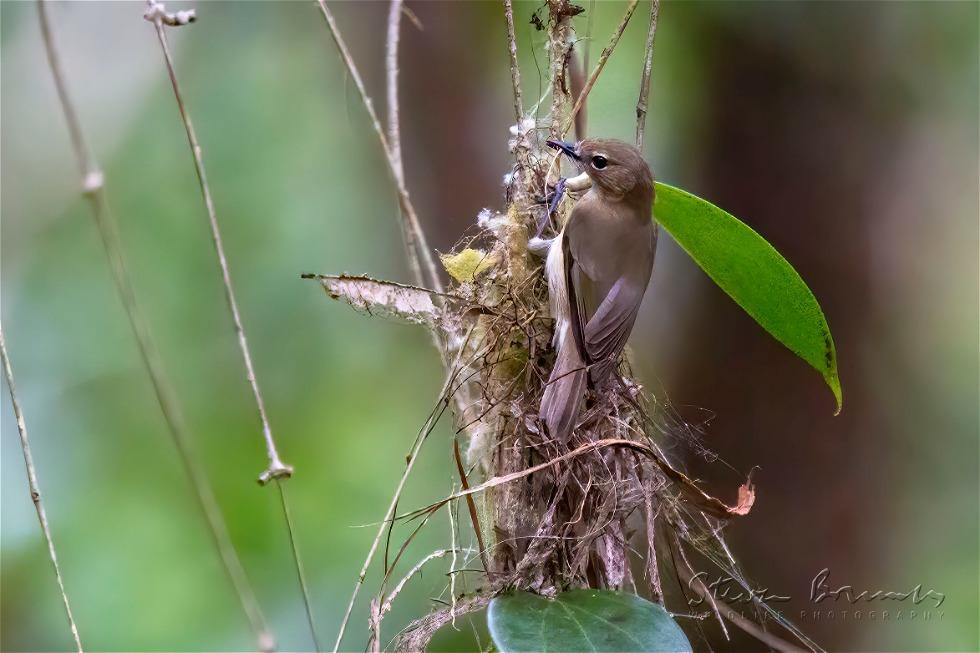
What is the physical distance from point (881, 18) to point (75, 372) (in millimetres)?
3497

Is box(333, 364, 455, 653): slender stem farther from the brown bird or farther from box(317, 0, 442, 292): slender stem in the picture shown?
box(317, 0, 442, 292): slender stem

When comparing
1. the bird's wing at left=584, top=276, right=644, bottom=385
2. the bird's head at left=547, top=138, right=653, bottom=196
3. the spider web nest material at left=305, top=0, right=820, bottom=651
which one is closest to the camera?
the spider web nest material at left=305, top=0, right=820, bottom=651

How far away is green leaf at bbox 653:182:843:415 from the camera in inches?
57.7

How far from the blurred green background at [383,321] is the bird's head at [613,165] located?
96cm

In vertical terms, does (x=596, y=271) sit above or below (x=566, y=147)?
below

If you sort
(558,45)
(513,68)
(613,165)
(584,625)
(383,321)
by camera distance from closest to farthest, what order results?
(584,625) < (513,68) < (558,45) < (613,165) < (383,321)

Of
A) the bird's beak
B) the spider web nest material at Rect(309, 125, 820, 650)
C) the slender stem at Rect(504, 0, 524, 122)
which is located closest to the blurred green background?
the bird's beak

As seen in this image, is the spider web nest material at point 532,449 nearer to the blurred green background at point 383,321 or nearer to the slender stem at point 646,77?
the slender stem at point 646,77

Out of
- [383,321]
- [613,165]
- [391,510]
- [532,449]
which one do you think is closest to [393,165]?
[613,165]

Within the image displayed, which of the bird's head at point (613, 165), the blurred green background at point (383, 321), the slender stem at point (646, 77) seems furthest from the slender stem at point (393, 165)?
the blurred green background at point (383, 321)

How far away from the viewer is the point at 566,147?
1701mm

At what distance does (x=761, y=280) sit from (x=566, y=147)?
0.49 meters

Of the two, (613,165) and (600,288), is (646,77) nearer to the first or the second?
(613,165)

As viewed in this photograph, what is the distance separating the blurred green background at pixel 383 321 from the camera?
2855 mm
